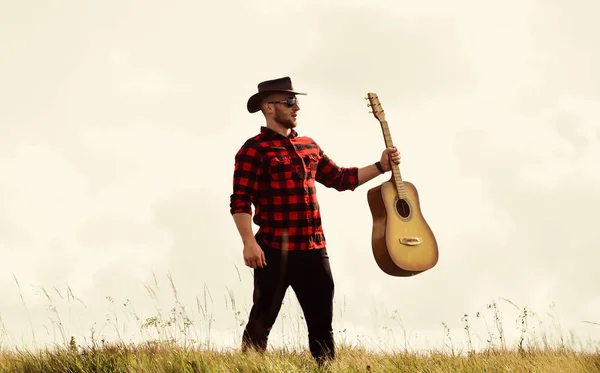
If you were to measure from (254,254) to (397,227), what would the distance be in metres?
1.45

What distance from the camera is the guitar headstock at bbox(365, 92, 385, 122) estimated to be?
7.38m

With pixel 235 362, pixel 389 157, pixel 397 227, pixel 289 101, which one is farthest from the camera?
pixel 389 157

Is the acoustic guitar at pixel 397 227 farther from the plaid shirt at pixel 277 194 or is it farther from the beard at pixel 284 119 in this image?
the beard at pixel 284 119

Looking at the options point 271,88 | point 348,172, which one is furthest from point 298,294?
point 271,88

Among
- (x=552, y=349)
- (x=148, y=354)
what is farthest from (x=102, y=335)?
(x=552, y=349)

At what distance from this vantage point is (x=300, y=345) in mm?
7434

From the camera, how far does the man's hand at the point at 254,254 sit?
6.44m

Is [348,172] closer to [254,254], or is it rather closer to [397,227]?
[397,227]

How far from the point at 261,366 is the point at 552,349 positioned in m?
3.77

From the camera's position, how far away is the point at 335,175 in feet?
24.0

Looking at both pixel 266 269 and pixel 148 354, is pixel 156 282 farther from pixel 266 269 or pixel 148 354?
pixel 266 269

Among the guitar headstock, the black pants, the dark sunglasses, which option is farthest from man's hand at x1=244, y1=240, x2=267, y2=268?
the guitar headstock

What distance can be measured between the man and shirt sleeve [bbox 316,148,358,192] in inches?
17.5

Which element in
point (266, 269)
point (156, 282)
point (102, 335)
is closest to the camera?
point (266, 269)
